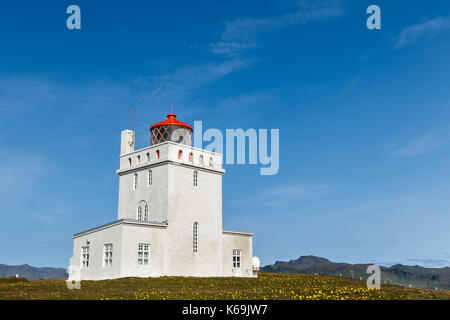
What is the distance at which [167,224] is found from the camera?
41.9 meters

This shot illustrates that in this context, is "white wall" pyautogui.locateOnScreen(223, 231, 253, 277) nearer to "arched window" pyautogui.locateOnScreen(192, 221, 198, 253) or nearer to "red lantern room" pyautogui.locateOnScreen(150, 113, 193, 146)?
"arched window" pyautogui.locateOnScreen(192, 221, 198, 253)

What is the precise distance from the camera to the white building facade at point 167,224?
39.9m

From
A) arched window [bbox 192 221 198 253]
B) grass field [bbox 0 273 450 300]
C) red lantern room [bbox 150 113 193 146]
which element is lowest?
grass field [bbox 0 273 450 300]

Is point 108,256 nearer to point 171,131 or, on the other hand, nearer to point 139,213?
point 139,213

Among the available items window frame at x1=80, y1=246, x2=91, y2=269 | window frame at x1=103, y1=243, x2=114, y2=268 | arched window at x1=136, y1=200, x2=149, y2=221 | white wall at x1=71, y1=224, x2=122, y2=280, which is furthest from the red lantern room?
window frame at x1=80, y1=246, x2=91, y2=269

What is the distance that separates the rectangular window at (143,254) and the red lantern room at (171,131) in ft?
32.6

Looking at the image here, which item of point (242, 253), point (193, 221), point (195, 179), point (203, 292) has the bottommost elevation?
point (203, 292)

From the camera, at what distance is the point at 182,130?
149 ft

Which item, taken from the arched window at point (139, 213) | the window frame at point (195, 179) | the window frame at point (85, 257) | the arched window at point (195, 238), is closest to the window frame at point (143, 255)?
the arched window at point (195, 238)

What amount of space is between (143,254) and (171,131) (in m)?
11.4

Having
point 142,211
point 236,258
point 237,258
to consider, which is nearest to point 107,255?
point 142,211

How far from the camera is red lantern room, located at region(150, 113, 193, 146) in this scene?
44.8 metres

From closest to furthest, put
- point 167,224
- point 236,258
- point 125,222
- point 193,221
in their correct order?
Result: point 125,222 → point 167,224 → point 193,221 → point 236,258
